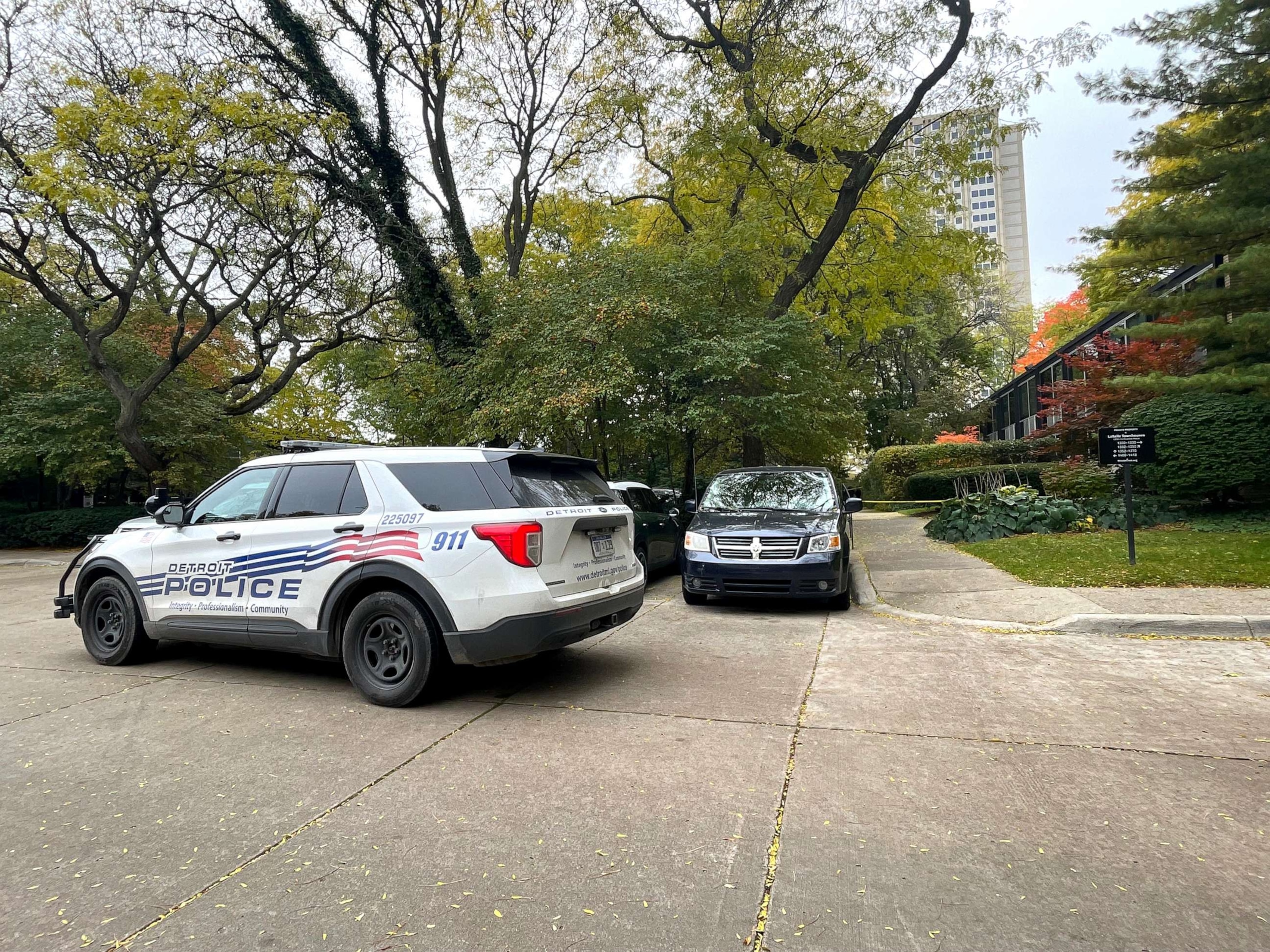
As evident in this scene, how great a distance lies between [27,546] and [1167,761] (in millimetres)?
27135

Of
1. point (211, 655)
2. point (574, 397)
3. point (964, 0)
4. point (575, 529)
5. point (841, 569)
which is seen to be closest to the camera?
point (575, 529)

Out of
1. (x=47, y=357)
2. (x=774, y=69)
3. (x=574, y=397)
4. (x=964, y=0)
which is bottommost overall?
(x=574, y=397)

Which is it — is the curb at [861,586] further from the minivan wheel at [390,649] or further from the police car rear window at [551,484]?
the minivan wheel at [390,649]

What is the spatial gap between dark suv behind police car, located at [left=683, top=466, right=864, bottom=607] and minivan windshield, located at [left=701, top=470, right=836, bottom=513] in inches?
0.7

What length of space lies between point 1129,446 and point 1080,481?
632cm

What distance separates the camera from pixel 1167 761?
3.86 meters

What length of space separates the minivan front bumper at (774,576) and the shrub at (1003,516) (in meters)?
6.35

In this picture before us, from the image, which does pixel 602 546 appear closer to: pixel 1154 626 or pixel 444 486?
pixel 444 486

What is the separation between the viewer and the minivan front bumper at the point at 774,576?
8.19 metres

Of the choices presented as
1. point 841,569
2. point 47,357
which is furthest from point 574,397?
point 47,357

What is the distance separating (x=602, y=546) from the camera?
555 centimetres

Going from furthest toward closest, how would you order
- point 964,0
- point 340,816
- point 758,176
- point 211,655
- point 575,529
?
point 758,176 → point 964,0 → point 211,655 → point 575,529 → point 340,816

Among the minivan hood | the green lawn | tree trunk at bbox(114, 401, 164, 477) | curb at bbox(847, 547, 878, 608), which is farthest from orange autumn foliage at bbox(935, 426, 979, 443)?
tree trunk at bbox(114, 401, 164, 477)

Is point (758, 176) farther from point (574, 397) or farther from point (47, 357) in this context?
point (47, 357)
